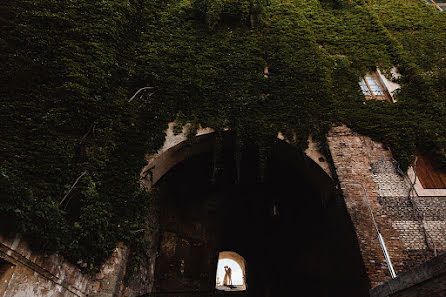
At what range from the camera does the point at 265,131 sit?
26.2 feet

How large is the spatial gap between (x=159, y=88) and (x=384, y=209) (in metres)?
7.36

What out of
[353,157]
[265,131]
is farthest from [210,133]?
[353,157]

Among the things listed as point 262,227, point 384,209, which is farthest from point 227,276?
point 384,209

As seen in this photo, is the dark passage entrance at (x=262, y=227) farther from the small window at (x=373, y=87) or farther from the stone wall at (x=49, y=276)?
the small window at (x=373, y=87)

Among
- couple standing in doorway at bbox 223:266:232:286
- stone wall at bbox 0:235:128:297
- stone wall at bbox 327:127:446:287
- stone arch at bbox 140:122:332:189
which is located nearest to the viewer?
stone wall at bbox 0:235:128:297

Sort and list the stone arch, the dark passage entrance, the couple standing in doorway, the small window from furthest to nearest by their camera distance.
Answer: the couple standing in doorway → the small window → the dark passage entrance → the stone arch

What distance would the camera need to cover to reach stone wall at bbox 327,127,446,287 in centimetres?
602

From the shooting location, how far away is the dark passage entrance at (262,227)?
316 inches

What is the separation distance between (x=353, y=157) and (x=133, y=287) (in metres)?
7.01

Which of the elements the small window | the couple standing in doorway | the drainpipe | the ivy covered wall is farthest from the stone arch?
the couple standing in doorway

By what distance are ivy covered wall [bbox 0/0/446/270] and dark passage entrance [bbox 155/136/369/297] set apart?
6.41 ft

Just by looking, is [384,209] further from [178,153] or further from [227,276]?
[227,276]

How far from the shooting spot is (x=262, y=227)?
14.1m

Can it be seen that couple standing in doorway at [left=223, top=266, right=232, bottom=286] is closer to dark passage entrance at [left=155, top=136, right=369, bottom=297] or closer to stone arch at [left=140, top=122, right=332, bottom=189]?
dark passage entrance at [left=155, top=136, right=369, bottom=297]
